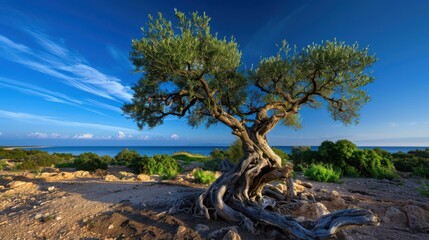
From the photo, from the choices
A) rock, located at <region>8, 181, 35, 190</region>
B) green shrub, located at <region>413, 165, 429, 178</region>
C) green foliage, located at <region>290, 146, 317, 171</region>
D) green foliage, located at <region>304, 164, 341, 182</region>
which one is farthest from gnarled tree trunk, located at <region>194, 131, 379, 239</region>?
green shrub, located at <region>413, 165, 429, 178</region>

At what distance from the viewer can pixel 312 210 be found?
7117 millimetres

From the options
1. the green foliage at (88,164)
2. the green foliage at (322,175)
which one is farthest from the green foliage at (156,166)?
the green foliage at (322,175)

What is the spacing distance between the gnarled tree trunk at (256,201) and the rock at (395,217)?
2.74 metres

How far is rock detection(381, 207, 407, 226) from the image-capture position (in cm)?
659

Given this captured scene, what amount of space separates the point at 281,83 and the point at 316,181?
25.5ft

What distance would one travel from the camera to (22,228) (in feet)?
21.0

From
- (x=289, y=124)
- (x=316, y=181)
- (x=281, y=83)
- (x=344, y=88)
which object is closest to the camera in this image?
(x=344, y=88)

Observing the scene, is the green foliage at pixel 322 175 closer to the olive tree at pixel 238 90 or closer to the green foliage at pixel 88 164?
the olive tree at pixel 238 90

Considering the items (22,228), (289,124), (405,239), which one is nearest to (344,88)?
(289,124)

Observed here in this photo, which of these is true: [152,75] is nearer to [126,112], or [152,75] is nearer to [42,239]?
[126,112]

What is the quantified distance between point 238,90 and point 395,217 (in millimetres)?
6675

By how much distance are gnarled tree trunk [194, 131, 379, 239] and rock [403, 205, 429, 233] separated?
2.73m

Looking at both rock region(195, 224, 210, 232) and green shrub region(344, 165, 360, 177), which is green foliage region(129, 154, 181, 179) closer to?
rock region(195, 224, 210, 232)

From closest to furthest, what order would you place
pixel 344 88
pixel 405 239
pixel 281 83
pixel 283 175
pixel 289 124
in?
pixel 405 239, pixel 283 175, pixel 344 88, pixel 281 83, pixel 289 124
